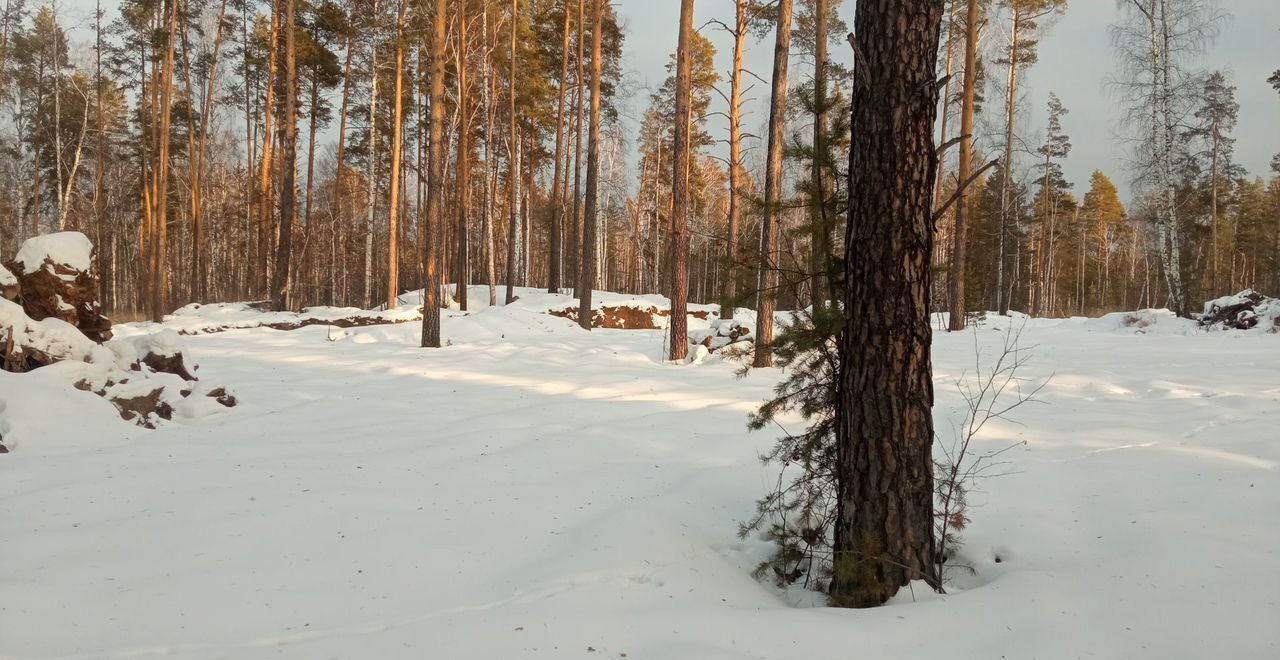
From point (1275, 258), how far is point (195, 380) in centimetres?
4436

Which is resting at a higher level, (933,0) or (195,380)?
(933,0)

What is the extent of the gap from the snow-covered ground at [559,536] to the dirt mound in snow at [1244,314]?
28.9ft

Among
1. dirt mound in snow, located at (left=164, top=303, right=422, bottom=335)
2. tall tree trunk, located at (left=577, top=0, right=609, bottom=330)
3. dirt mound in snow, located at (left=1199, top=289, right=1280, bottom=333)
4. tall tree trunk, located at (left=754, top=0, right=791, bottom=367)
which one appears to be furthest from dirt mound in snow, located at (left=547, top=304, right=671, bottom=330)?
dirt mound in snow, located at (left=1199, top=289, right=1280, bottom=333)

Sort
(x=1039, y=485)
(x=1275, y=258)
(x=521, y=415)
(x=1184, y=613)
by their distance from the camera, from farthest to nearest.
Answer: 1. (x=1275, y=258)
2. (x=521, y=415)
3. (x=1039, y=485)
4. (x=1184, y=613)

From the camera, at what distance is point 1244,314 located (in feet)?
40.6

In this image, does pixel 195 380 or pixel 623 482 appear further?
pixel 195 380

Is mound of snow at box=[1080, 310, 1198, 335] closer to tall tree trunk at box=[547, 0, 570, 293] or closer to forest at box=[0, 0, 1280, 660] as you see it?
forest at box=[0, 0, 1280, 660]

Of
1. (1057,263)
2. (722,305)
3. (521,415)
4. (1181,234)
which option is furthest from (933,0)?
(1057,263)

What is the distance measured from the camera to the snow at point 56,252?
5.55 m

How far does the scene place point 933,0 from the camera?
2.43m

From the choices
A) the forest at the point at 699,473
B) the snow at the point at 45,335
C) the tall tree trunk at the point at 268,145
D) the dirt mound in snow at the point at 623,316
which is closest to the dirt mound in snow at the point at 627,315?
the dirt mound in snow at the point at 623,316

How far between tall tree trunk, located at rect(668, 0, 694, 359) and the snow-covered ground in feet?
11.8

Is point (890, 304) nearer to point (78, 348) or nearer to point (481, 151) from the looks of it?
point (78, 348)

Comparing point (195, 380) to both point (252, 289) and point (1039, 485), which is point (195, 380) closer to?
point (1039, 485)
